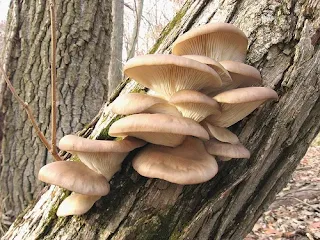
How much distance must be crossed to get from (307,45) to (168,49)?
0.76 meters

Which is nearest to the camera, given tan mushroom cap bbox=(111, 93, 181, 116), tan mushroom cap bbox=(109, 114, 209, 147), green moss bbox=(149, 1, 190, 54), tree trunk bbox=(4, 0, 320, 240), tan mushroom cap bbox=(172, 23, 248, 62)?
tan mushroom cap bbox=(109, 114, 209, 147)

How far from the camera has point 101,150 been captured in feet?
4.83

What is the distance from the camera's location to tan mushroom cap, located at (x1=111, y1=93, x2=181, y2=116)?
1505mm

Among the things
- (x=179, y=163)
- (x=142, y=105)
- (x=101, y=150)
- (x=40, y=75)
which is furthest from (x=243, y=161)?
(x=40, y=75)

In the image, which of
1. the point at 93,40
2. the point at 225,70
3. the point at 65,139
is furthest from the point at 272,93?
the point at 93,40

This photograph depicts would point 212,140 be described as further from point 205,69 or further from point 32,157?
point 32,157

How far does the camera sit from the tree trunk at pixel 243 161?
68.5 inches

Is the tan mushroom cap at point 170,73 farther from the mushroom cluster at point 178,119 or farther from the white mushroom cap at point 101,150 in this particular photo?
the white mushroom cap at point 101,150

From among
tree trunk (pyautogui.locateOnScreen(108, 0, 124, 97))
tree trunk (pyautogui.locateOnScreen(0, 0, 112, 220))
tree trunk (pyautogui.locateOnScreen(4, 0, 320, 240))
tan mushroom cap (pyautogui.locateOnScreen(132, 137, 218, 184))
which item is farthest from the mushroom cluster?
tree trunk (pyautogui.locateOnScreen(108, 0, 124, 97))

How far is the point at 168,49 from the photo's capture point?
2035 millimetres

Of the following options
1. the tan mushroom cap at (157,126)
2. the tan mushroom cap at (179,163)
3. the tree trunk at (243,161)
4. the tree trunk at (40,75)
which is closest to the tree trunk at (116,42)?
the tree trunk at (40,75)

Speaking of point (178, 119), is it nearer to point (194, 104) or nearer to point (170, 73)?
point (194, 104)

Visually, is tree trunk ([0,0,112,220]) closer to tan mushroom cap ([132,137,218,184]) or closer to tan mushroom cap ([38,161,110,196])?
tan mushroom cap ([38,161,110,196])

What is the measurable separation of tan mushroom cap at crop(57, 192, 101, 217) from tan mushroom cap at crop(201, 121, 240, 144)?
2.12ft
